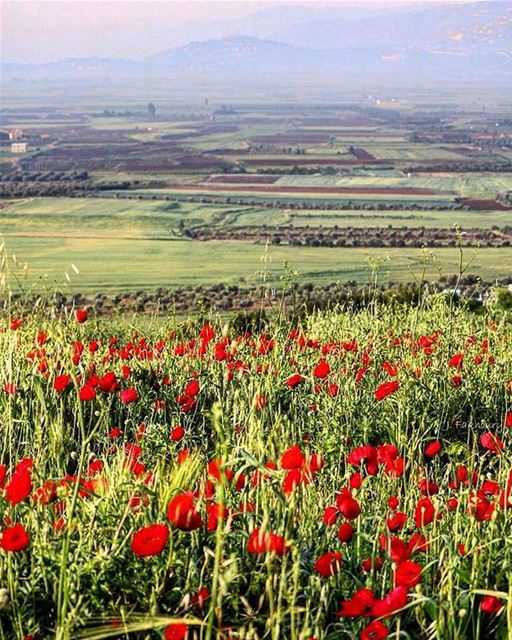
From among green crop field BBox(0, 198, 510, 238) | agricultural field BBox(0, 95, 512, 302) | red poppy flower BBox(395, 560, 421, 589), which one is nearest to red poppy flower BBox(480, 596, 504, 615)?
red poppy flower BBox(395, 560, 421, 589)

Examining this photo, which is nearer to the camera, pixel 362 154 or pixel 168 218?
pixel 168 218

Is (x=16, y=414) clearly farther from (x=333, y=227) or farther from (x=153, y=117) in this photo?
(x=153, y=117)

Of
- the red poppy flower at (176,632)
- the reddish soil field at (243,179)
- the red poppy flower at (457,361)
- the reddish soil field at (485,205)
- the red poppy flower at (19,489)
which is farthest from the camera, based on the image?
the reddish soil field at (243,179)

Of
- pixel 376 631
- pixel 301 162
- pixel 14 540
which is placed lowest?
pixel 301 162

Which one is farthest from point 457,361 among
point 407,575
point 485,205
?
point 485,205

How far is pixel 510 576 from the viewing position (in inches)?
96.0

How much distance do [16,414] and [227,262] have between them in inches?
1484

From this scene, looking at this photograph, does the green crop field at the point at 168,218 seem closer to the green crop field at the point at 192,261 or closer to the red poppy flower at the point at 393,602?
the green crop field at the point at 192,261

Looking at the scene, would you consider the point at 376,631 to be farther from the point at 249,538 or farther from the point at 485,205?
the point at 485,205

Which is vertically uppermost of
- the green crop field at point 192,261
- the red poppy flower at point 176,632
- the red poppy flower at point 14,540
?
the red poppy flower at point 14,540

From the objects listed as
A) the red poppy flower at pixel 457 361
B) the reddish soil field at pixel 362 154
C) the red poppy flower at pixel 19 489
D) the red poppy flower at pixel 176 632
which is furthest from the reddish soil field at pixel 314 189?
the red poppy flower at pixel 176 632

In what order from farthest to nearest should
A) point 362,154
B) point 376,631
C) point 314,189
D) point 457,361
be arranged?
1. point 362,154
2. point 314,189
3. point 457,361
4. point 376,631

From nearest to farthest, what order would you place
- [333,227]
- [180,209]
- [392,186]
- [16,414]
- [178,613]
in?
[178,613] < [16,414] < [333,227] < [180,209] < [392,186]

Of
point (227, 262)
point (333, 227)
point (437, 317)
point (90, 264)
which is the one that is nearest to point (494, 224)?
point (333, 227)
